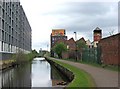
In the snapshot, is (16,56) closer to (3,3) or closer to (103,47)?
(3,3)

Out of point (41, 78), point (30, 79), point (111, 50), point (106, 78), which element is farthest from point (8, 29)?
point (106, 78)

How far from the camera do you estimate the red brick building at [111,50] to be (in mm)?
27031

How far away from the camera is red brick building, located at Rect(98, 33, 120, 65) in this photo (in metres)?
27.0

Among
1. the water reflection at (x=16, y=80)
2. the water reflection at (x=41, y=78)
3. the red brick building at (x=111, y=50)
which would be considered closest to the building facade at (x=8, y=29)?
the water reflection at (x=41, y=78)

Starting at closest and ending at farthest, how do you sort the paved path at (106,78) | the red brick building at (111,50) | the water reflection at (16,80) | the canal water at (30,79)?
the paved path at (106,78), the water reflection at (16,80), the canal water at (30,79), the red brick building at (111,50)

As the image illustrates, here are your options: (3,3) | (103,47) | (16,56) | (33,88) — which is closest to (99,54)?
(103,47)

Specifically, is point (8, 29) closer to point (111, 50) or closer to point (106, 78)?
point (111, 50)

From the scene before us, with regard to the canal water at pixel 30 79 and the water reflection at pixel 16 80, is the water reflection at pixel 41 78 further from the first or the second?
the water reflection at pixel 16 80

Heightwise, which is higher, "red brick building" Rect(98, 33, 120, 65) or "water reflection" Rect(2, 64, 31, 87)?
"red brick building" Rect(98, 33, 120, 65)

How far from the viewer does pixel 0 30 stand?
50812 millimetres

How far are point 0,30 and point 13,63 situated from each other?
41.4 ft

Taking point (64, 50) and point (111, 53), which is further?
point (64, 50)

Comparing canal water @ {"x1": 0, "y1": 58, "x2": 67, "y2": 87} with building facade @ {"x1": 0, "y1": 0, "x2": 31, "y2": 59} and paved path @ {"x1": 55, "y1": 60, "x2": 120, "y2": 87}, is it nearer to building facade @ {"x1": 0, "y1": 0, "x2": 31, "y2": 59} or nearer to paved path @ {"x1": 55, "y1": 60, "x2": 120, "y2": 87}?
paved path @ {"x1": 55, "y1": 60, "x2": 120, "y2": 87}

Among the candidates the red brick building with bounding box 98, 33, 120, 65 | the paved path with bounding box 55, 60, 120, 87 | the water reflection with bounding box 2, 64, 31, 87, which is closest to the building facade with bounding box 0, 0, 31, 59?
the water reflection with bounding box 2, 64, 31, 87
